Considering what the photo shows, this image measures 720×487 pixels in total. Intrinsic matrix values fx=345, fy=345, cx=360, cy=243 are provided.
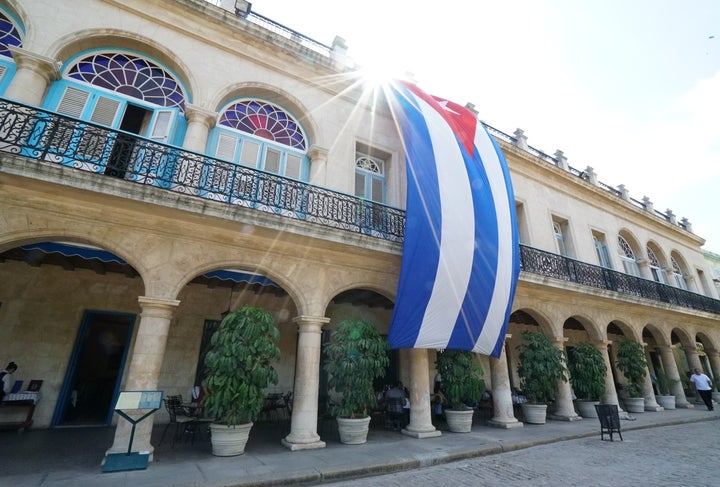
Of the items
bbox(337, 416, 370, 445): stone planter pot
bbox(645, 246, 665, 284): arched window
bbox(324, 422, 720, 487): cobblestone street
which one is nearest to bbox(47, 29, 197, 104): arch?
bbox(337, 416, 370, 445): stone planter pot

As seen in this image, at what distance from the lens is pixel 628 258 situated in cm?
1470

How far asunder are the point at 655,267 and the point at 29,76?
22.1m

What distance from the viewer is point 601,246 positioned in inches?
550

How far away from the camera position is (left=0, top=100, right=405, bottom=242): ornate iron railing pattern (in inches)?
205

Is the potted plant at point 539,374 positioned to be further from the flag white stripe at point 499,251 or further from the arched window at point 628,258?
the arched window at point 628,258

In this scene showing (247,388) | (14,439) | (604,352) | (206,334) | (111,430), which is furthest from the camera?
(604,352)

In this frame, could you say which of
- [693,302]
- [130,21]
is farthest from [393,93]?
[693,302]

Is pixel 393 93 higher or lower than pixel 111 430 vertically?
higher

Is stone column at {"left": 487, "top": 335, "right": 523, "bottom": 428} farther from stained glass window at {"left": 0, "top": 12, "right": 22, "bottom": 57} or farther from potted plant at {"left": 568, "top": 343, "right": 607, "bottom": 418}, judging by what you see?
stained glass window at {"left": 0, "top": 12, "right": 22, "bottom": 57}

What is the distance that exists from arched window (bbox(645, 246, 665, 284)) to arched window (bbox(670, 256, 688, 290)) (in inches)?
36.9

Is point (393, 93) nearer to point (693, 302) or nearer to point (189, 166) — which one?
point (189, 166)

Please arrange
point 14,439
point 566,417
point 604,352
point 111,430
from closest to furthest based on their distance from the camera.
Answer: point 14,439
point 111,430
point 566,417
point 604,352

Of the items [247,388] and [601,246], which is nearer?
[247,388]

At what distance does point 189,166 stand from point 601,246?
15.1m
